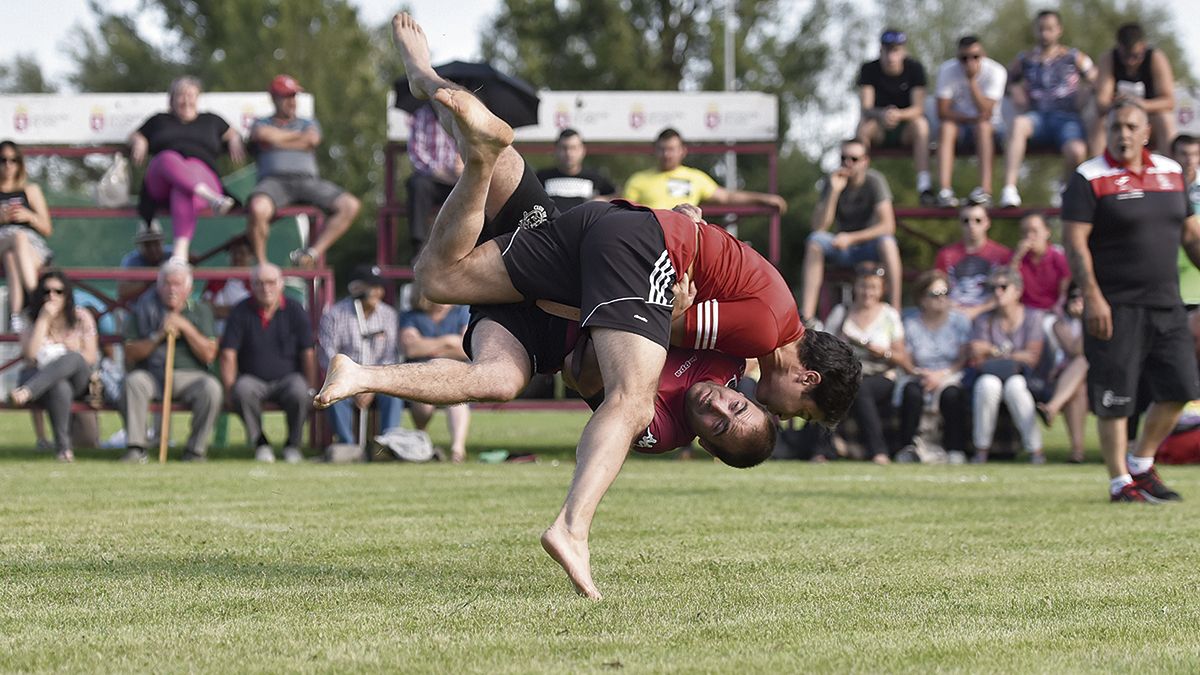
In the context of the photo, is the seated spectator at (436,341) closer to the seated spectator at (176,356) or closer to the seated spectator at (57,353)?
the seated spectator at (176,356)

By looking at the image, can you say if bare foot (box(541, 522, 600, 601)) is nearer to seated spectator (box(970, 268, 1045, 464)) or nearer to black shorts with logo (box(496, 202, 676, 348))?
black shorts with logo (box(496, 202, 676, 348))

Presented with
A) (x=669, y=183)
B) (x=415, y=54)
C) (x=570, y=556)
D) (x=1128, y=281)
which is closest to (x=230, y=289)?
(x=669, y=183)

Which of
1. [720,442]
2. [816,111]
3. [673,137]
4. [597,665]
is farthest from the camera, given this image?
[816,111]

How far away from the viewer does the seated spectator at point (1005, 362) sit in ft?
42.7

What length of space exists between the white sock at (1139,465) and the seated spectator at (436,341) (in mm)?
5692

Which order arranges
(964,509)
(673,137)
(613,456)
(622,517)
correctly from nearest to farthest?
(613,456) < (622,517) < (964,509) < (673,137)

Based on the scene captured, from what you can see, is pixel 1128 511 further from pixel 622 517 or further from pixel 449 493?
pixel 449 493

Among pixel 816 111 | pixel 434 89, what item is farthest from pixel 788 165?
pixel 434 89

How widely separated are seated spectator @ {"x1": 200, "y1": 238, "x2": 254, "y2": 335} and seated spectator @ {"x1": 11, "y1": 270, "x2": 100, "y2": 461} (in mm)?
1201

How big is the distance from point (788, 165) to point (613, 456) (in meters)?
36.6

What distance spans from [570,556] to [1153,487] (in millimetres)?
5312

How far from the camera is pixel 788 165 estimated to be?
135ft

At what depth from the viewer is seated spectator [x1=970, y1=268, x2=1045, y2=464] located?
13000 mm

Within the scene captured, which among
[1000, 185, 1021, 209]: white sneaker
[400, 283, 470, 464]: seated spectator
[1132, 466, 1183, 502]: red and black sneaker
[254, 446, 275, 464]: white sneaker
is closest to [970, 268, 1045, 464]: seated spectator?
[1000, 185, 1021, 209]: white sneaker
